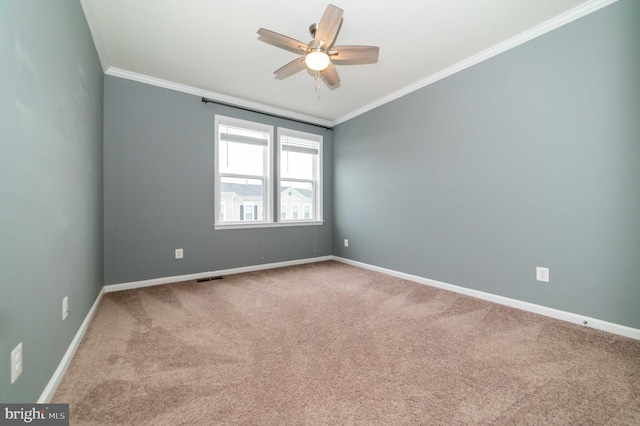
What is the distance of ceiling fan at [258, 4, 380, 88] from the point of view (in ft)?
6.28

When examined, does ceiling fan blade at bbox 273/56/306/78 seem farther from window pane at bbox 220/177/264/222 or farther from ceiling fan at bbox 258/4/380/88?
window pane at bbox 220/177/264/222

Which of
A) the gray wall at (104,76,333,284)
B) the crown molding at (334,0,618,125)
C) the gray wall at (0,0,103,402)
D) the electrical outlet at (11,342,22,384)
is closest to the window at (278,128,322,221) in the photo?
the gray wall at (104,76,333,284)

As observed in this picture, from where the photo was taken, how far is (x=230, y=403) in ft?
4.31

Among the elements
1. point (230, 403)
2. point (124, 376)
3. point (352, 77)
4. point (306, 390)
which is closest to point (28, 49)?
point (124, 376)

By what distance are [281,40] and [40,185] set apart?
1.84 meters

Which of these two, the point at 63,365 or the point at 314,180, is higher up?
the point at 314,180

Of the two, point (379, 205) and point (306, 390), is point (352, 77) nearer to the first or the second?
point (379, 205)

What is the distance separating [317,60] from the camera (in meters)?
2.20

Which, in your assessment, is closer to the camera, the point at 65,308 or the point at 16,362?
the point at 16,362

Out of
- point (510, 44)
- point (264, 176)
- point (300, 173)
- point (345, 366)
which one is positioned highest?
point (510, 44)

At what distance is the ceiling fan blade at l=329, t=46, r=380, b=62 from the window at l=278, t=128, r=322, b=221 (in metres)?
2.18

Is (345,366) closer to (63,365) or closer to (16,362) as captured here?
(16,362)

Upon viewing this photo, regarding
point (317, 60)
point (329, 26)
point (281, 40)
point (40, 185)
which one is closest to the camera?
point (40, 185)

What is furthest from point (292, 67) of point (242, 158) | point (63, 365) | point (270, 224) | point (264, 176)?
point (63, 365)
